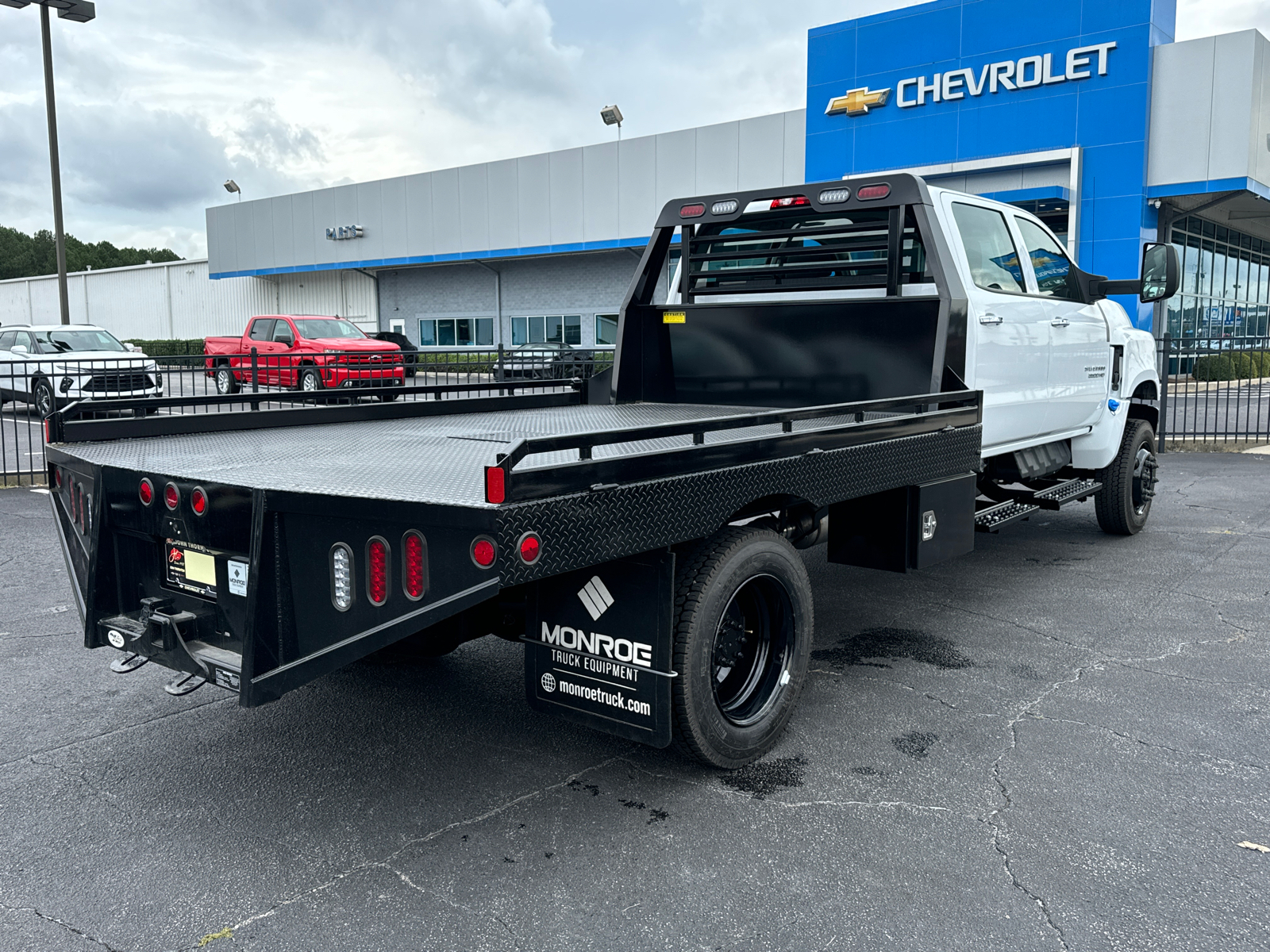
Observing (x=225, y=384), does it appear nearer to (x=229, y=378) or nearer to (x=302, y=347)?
(x=229, y=378)

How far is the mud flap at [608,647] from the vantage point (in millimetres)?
3268

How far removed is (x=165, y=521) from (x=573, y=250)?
33.3 m

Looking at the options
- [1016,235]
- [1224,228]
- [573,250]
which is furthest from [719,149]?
[1016,235]

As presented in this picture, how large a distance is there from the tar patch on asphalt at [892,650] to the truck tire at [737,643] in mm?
1142

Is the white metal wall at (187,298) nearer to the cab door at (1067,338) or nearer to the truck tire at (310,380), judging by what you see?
the truck tire at (310,380)

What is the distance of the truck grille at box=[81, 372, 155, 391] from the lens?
41.3 ft

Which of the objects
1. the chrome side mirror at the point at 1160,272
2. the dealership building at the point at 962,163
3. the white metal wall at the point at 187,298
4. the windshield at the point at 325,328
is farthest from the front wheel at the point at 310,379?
the white metal wall at the point at 187,298

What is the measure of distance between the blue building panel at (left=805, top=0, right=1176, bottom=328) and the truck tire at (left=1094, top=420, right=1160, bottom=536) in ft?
54.7

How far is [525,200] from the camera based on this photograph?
36906mm

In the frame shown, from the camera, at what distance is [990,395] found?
5.60m

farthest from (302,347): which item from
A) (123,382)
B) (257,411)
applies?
(257,411)

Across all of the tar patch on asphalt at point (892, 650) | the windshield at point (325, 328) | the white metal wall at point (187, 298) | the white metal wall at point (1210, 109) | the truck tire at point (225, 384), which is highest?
the white metal wall at point (1210, 109)

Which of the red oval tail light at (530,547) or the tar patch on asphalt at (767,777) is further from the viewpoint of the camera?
the tar patch on asphalt at (767,777)

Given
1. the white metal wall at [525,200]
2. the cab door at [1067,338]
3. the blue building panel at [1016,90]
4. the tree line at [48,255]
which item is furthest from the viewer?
the tree line at [48,255]
